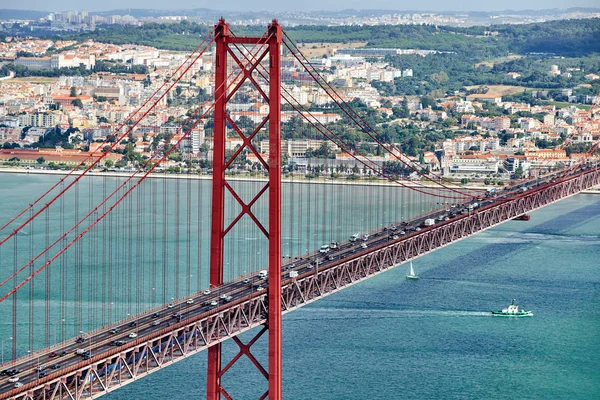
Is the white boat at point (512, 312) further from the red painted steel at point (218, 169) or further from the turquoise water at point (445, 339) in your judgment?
the red painted steel at point (218, 169)

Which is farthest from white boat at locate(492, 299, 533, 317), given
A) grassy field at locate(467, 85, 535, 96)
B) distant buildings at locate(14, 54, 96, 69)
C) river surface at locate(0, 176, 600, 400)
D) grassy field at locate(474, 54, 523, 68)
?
grassy field at locate(474, 54, 523, 68)

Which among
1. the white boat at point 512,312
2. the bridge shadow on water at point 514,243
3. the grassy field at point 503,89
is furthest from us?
the grassy field at point 503,89

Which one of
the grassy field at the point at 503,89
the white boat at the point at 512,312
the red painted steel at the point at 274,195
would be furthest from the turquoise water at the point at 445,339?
the grassy field at the point at 503,89

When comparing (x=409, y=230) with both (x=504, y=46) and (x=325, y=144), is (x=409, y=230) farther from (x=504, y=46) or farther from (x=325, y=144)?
(x=504, y=46)

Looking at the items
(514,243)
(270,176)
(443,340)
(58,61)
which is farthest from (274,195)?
(58,61)

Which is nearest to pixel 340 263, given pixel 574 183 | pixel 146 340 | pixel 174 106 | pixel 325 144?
pixel 146 340

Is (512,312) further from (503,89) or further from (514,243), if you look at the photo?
(503,89)
